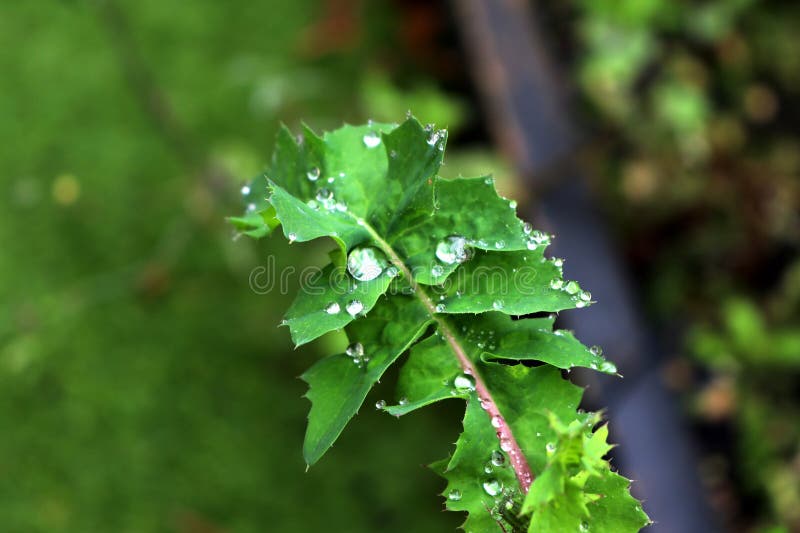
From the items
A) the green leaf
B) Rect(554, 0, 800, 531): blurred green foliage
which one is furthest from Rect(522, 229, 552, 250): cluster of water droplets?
Rect(554, 0, 800, 531): blurred green foliage

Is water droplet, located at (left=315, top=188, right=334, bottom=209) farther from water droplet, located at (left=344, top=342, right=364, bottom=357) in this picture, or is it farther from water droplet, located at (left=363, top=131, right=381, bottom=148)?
water droplet, located at (left=344, top=342, right=364, bottom=357)

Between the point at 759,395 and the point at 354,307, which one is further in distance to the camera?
the point at 759,395

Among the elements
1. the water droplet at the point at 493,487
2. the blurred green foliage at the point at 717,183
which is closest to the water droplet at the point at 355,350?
the water droplet at the point at 493,487

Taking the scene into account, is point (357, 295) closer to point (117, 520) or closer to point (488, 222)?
point (488, 222)

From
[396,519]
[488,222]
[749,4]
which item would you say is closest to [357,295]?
[488,222]

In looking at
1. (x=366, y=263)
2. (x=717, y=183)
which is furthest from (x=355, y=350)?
(x=717, y=183)

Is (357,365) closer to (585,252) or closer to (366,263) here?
(366,263)

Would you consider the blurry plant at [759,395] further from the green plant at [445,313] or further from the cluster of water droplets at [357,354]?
the cluster of water droplets at [357,354]
